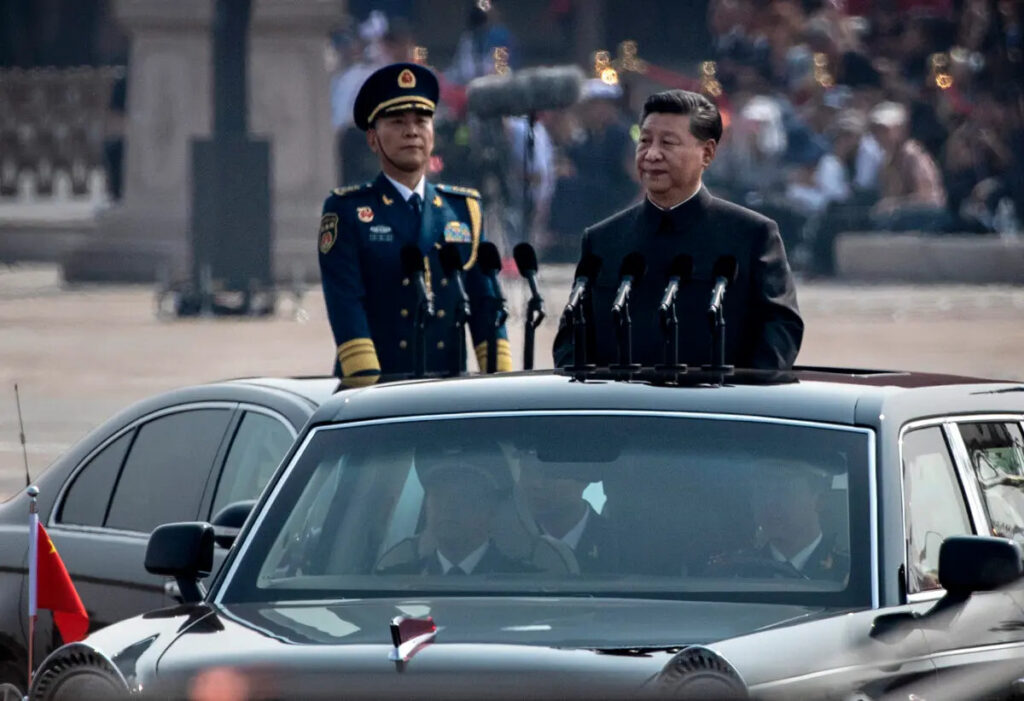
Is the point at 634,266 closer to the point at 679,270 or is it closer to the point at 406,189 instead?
the point at 679,270

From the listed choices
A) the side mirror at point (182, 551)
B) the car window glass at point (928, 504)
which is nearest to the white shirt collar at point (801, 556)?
the car window glass at point (928, 504)

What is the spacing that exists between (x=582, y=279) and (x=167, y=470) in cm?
153

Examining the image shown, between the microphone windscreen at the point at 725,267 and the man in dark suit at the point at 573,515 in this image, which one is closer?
the man in dark suit at the point at 573,515

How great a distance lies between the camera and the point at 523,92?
15.8 metres

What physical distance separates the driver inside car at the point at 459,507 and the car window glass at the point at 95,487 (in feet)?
7.62

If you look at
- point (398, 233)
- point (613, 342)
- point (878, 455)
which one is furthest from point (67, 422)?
point (878, 455)

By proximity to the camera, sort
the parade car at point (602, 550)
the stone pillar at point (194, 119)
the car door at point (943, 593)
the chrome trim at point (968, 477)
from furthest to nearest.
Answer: the stone pillar at point (194, 119) → the chrome trim at point (968, 477) → the car door at point (943, 593) → the parade car at point (602, 550)

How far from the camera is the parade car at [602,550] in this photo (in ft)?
15.0

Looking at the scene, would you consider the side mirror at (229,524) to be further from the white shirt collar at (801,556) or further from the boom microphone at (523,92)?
the boom microphone at (523,92)

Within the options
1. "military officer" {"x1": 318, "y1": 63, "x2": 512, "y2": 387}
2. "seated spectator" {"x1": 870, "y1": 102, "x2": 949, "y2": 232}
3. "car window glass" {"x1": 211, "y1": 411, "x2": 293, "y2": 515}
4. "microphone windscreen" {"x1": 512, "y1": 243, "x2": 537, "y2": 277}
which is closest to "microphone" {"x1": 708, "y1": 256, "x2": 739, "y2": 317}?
"microphone windscreen" {"x1": 512, "y1": 243, "x2": 537, "y2": 277}

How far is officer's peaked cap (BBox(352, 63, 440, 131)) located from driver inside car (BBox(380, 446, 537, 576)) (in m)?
3.10

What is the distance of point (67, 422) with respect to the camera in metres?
17.2

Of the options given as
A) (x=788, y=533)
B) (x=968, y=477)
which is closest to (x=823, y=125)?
(x=968, y=477)

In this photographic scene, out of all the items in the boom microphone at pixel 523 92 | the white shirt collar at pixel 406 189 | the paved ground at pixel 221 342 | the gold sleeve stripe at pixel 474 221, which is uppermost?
the boom microphone at pixel 523 92
